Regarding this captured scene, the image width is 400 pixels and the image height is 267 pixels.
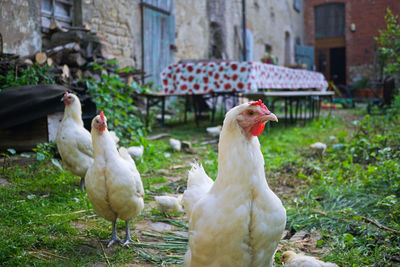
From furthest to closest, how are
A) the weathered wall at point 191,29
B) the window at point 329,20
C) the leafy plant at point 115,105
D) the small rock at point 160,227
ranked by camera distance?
the window at point 329,20
the weathered wall at point 191,29
the leafy plant at point 115,105
the small rock at point 160,227

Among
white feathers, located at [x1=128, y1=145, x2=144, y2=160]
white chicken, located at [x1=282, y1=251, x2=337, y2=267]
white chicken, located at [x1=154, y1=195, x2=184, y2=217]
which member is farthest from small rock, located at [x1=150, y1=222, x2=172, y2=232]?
white feathers, located at [x1=128, y1=145, x2=144, y2=160]

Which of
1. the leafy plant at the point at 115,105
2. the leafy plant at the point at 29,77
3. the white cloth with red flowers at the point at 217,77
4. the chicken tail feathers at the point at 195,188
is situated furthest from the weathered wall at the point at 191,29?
the chicken tail feathers at the point at 195,188

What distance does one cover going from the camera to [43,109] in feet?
15.3

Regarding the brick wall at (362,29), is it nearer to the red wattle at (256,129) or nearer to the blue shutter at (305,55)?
the blue shutter at (305,55)

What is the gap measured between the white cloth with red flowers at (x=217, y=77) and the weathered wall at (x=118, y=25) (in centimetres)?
158

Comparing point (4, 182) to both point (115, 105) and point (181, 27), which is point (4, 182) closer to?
point (115, 105)

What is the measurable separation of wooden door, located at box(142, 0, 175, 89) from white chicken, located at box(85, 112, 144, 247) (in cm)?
704

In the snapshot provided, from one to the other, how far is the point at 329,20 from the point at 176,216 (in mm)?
21059

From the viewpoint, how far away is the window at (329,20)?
21047mm

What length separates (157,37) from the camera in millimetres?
10125

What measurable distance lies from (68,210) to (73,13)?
18.7 ft

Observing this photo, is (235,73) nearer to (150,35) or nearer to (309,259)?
(150,35)

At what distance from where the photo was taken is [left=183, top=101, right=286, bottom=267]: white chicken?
1.62 m

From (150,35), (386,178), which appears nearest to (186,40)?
(150,35)
